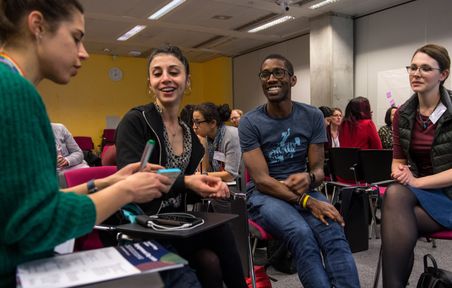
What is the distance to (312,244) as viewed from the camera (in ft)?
5.97

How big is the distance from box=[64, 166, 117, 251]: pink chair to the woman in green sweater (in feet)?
2.05

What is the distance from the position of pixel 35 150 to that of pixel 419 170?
214 centimetres

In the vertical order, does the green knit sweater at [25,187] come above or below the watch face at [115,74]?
below

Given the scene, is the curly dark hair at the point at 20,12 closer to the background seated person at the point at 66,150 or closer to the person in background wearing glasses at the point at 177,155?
the person in background wearing glasses at the point at 177,155

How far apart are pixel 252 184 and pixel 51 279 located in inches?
65.4

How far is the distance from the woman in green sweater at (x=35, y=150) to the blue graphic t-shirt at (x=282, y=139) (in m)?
1.29

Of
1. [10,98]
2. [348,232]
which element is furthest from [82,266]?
[348,232]

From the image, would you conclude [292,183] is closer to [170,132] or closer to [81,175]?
[170,132]

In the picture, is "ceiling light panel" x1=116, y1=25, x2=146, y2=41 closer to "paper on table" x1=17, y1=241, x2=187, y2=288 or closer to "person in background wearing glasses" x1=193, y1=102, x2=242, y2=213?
"person in background wearing glasses" x1=193, y1=102, x2=242, y2=213

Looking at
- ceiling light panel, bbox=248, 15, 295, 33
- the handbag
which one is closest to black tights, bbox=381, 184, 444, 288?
the handbag

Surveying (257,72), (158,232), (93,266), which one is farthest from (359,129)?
(257,72)

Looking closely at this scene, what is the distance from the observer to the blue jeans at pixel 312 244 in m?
1.75

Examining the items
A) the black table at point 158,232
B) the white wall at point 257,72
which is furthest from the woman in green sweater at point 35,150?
the white wall at point 257,72

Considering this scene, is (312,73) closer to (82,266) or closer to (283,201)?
(283,201)
